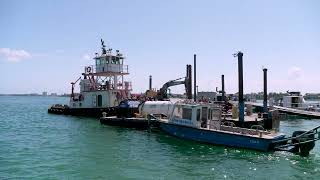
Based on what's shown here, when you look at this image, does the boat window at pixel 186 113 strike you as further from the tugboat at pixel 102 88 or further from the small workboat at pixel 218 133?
the tugboat at pixel 102 88

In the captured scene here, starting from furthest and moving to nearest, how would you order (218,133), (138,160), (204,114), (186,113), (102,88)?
(102,88)
(186,113)
(204,114)
(218,133)
(138,160)

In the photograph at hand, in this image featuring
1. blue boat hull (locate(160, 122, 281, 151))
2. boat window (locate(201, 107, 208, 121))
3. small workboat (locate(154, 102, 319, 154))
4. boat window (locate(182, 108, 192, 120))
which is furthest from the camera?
boat window (locate(182, 108, 192, 120))

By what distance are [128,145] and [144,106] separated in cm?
1260

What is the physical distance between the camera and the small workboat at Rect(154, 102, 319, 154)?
989 inches

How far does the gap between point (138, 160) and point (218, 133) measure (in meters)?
7.04

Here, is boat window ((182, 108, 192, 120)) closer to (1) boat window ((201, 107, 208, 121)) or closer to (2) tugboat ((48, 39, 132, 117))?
(1) boat window ((201, 107, 208, 121))

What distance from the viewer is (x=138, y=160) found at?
22953 mm

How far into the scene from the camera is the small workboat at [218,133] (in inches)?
989

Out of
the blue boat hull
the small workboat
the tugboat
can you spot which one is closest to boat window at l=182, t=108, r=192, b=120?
the small workboat

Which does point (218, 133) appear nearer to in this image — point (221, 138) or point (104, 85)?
point (221, 138)

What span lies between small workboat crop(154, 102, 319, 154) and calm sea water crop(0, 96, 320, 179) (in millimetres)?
576

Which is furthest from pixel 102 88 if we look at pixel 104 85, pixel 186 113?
pixel 186 113

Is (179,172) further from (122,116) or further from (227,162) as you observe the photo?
(122,116)

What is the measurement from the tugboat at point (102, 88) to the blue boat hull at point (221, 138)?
20.4m
